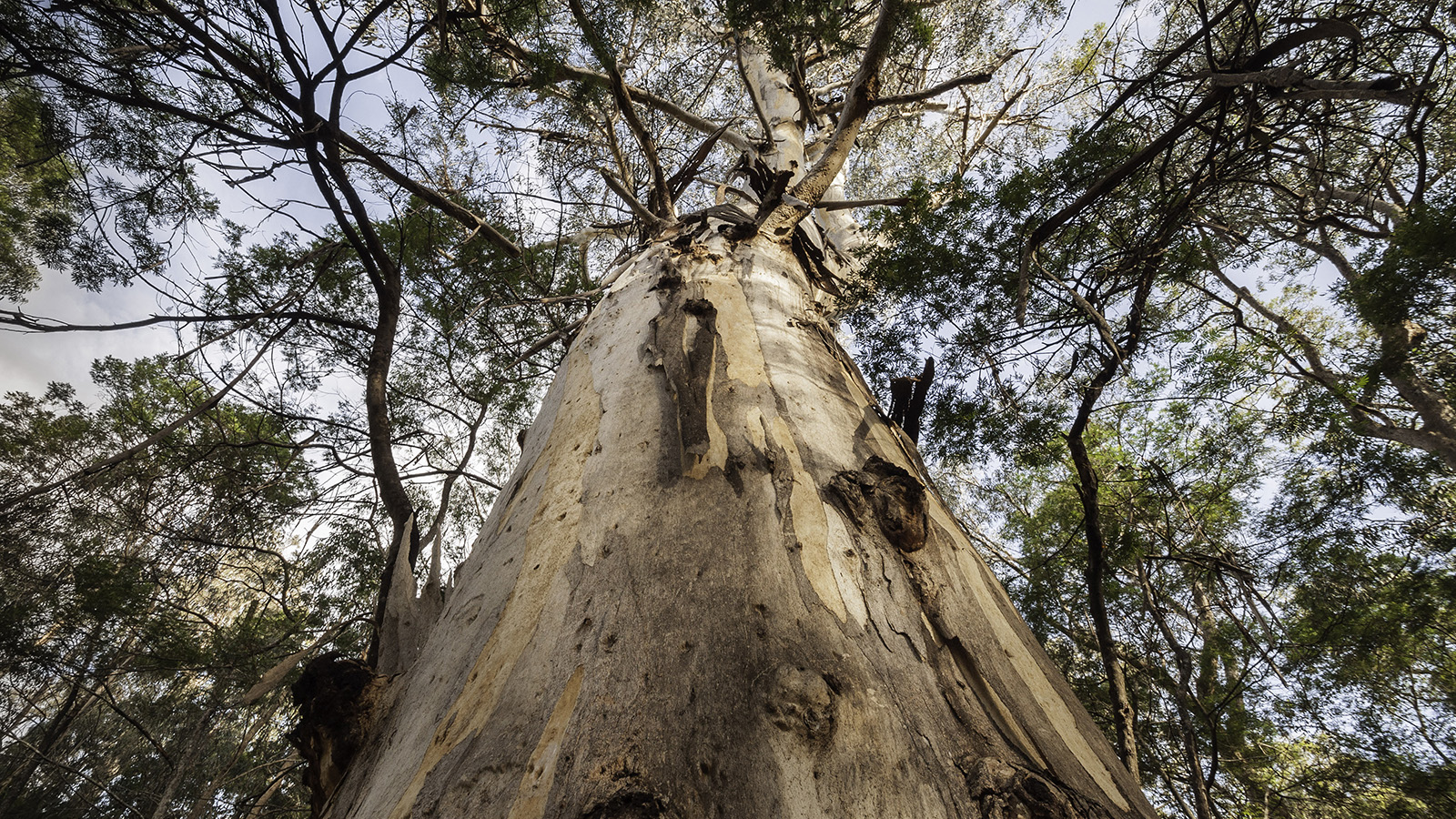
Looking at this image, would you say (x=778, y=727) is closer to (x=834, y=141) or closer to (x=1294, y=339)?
(x=834, y=141)

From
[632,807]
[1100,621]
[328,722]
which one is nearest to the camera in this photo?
[632,807]

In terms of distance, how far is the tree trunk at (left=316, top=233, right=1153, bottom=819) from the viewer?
2.07ft

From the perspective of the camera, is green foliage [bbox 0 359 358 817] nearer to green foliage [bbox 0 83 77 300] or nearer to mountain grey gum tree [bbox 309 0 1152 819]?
green foliage [bbox 0 83 77 300]

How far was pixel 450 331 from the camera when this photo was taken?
3826mm

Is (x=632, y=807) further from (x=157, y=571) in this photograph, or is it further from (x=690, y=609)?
(x=157, y=571)

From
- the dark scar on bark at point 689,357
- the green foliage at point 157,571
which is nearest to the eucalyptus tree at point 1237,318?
the dark scar on bark at point 689,357

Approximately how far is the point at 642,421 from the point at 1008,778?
2.70 ft

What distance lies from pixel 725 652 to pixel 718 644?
14mm

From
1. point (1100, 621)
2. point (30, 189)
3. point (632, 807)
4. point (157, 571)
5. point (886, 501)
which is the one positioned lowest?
point (632, 807)

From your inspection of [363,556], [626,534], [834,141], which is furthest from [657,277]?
[363,556]

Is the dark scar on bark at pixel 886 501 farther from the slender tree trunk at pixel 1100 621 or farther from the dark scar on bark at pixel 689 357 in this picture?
the slender tree trunk at pixel 1100 621

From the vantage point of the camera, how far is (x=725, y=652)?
744 mm

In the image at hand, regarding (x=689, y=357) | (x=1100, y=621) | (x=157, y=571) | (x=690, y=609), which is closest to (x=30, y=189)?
(x=157, y=571)

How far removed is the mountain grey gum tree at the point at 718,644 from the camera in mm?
634
